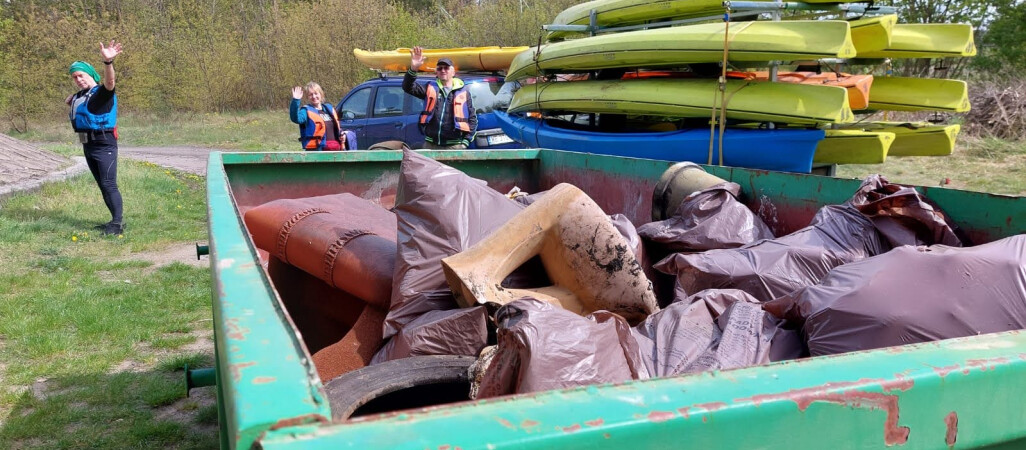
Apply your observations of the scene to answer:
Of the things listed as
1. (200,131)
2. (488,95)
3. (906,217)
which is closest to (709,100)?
(906,217)

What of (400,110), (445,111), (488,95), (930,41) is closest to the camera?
(930,41)

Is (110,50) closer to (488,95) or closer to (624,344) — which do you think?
(488,95)

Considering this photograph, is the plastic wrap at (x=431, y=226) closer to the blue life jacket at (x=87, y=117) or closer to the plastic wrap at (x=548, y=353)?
the plastic wrap at (x=548, y=353)

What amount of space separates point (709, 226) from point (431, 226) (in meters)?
0.97

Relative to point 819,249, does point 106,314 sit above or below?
below

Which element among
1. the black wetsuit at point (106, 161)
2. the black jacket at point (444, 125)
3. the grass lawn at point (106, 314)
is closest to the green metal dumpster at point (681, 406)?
the grass lawn at point (106, 314)

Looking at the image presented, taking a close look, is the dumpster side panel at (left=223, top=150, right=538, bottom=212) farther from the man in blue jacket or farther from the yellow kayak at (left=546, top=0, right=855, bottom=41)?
the man in blue jacket

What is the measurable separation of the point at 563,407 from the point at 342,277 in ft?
5.38

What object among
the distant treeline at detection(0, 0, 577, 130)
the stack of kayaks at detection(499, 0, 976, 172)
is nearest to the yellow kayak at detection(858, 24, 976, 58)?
the stack of kayaks at detection(499, 0, 976, 172)

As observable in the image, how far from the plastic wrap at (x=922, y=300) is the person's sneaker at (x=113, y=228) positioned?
739 centimetres

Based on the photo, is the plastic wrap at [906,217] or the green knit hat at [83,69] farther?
the green knit hat at [83,69]

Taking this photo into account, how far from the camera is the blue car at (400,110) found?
8.97 meters

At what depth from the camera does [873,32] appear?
17.0ft

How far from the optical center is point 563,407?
0.82m
